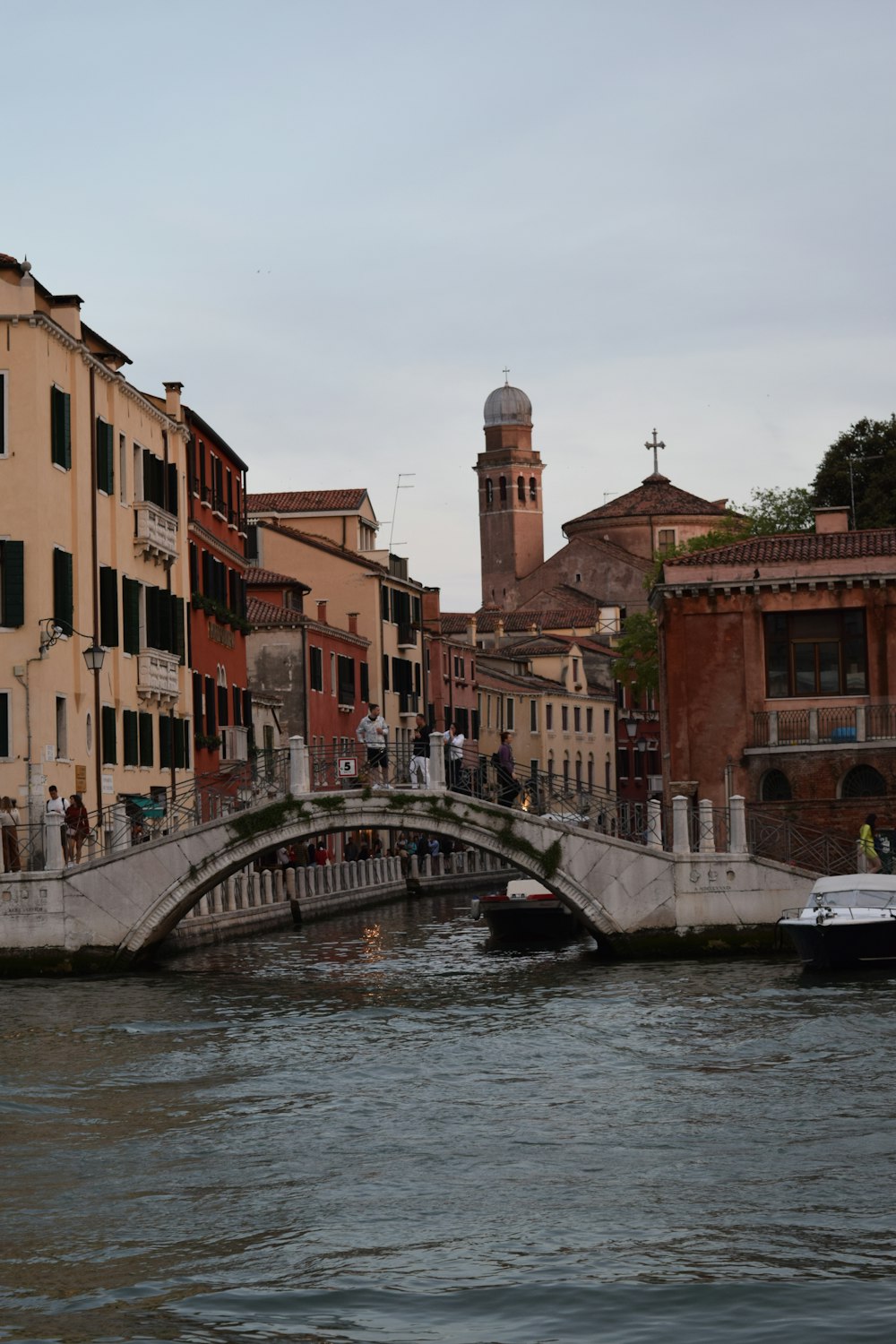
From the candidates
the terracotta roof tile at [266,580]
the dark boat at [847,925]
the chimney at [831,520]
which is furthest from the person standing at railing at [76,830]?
the terracotta roof tile at [266,580]

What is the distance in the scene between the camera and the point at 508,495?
127250 mm

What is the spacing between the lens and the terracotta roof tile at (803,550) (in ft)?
142

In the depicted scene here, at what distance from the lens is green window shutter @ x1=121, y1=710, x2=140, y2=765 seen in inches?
1436

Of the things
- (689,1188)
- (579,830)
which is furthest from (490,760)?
(689,1188)

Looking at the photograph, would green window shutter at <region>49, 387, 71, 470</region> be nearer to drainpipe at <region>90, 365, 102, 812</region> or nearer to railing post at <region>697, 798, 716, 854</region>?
drainpipe at <region>90, 365, 102, 812</region>

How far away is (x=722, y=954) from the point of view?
3095cm

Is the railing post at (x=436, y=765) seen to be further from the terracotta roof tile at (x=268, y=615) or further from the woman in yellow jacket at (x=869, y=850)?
the terracotta roof tile at (x=268, y=615)

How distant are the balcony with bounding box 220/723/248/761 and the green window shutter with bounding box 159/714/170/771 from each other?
572 cm

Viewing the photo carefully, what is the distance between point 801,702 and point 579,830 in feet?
41.8

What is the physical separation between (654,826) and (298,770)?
5.20m

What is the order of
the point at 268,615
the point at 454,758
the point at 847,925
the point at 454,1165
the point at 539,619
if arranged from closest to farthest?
the point at 454,1165, the point at 847,925, the point at 454,758, the point at 268,615, the point at 539,619

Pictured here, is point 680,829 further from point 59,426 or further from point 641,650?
point 641,650

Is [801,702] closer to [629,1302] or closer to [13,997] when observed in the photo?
[13,997]

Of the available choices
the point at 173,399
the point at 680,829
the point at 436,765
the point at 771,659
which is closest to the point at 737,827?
the point at 680,829
